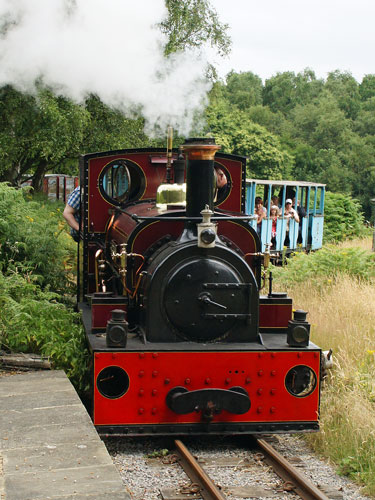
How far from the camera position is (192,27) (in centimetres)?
2106

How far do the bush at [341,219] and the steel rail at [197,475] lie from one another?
744 inches

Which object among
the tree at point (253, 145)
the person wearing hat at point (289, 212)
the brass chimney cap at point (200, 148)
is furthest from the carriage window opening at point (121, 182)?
the tree at point (253, 145)

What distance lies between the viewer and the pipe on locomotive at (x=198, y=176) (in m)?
5.26

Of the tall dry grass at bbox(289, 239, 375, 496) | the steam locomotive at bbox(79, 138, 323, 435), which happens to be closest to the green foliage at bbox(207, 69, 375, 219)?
the tall dry grass at bbox(289, 239, 375, 496)

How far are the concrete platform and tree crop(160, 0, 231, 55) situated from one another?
12.9m

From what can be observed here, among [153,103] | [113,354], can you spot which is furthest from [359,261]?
[113,354]

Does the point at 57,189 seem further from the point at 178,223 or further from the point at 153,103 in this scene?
the point at 178,223

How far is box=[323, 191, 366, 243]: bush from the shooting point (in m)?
23.9

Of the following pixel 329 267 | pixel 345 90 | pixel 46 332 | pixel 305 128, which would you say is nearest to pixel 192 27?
pixel 329 267

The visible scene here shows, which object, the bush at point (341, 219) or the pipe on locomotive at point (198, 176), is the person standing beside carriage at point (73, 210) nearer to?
the pipe on locomotive at point (198, 176)

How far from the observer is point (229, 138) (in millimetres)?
33938

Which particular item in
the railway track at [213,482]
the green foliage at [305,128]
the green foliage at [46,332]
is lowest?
the railway track at [213,482]

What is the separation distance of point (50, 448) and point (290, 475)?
156 cm

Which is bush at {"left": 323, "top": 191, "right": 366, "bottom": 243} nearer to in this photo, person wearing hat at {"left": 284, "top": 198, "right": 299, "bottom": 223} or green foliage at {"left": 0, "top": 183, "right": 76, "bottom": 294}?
person wearing hat at {"left": 284, "top": 198, "right": 299, "bottom": 223}
